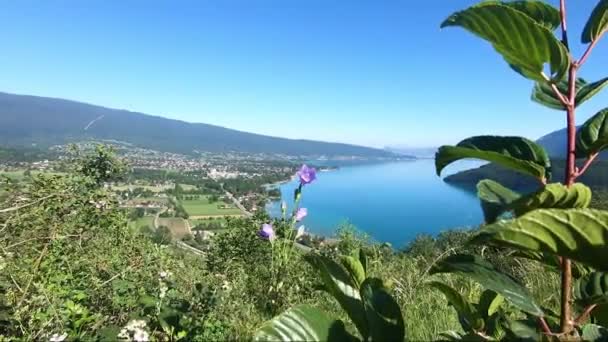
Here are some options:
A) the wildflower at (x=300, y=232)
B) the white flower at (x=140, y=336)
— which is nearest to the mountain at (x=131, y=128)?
the wildflower at (x=300, y=232)

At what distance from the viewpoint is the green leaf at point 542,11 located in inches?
28.9

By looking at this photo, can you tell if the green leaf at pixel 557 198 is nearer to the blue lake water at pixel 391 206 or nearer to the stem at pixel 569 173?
the stem at pixel 569 173

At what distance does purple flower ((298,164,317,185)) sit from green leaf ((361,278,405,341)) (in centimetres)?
163

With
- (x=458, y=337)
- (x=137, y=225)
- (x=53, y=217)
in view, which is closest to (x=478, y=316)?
(x=458, y=337)

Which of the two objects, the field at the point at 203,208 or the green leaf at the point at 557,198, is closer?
the green leaf at the point at 557,198

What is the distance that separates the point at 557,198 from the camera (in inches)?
21.9

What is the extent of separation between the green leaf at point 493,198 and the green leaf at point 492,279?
81 mm

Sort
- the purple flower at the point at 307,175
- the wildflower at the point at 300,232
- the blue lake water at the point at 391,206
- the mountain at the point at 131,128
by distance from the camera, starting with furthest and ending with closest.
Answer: the mountain at the point at 131,128 < the blue lake water at the point at 391,206 < the wildflower at the point at 300,232 < the purple flower at the point at 307,175

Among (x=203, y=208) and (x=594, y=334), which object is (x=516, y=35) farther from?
(x=203, y=208)

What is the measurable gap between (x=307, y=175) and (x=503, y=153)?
1.73 metres

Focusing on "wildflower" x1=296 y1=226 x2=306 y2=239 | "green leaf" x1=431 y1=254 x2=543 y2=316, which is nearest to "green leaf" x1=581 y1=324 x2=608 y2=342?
"green leaf" x1=431 y1=254 x2=543 y2=316

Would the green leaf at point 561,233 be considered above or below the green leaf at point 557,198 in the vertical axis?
below

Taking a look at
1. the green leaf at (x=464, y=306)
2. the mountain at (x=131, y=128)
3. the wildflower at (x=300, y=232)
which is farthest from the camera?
the mountain at (x=131, y=128)

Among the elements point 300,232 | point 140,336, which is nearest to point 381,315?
point 140,336
